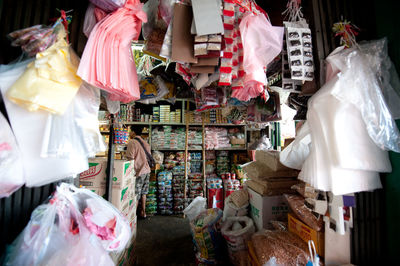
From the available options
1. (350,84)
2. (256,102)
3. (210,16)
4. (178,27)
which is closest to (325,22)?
(350,84)

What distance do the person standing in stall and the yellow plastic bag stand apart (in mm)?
2762

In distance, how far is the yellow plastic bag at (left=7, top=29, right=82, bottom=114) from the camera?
2.11 feet

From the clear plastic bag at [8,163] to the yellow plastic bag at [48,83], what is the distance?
0.39 ft

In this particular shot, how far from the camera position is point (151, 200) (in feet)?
12.5

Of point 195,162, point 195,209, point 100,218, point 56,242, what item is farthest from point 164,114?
point 56,242

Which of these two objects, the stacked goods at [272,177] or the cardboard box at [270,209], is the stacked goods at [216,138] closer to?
the stacked goods at [272,177]

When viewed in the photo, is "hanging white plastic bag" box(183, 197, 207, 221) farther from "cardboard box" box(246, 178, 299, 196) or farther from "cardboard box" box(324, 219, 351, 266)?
"cardboard box" box(324, 219, 351, 266)

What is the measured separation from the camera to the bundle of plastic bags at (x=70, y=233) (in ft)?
2.16

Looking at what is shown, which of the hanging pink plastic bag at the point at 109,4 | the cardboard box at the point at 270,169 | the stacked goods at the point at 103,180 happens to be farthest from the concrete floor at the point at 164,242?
the hanging pink plastic bag at the point at 109,4

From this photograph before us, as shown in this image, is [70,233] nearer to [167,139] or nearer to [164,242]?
[164,242]

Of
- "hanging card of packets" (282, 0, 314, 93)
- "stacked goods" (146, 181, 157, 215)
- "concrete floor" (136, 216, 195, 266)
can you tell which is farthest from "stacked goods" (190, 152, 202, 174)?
"hanging card of packets" (282, 0, 314, 93)

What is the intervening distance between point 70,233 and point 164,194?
3267mm

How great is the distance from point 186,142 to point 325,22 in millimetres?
3173

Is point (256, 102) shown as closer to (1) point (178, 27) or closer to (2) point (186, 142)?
(1) point (178, 27)
